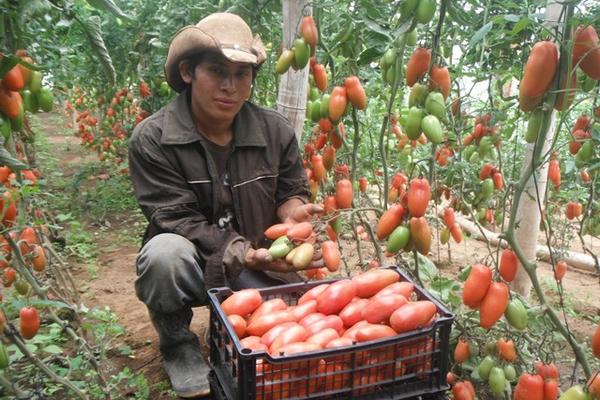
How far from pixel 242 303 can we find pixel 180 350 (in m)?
0.75

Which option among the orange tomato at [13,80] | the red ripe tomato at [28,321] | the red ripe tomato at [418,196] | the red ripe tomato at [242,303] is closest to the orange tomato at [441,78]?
the red ripe tomato at [418,196]

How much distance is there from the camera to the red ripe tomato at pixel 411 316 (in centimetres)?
148

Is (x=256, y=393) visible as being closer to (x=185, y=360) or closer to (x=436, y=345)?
(x=436, y=345)

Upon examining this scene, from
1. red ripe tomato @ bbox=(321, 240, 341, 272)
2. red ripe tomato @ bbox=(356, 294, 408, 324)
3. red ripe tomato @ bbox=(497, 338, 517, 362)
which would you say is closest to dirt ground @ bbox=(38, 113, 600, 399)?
red ripe tomato @ bbox=(497, 338, 517, 362)

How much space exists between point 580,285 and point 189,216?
2.94 meters

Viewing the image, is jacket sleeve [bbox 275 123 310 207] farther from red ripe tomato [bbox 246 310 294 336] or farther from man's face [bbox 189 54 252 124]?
red ripe tomato [bbox 246 310 294 336]

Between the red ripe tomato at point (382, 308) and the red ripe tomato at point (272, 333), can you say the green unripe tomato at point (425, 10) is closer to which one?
the red ripe tomato at point (382, 308)

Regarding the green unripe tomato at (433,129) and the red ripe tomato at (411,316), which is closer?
the red ripe tomato at (411,316)

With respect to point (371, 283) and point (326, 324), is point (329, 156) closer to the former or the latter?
point (371, 283)

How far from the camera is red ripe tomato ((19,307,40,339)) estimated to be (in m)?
1.80

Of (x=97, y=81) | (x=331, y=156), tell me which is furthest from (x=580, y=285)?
(x=97, y=81)

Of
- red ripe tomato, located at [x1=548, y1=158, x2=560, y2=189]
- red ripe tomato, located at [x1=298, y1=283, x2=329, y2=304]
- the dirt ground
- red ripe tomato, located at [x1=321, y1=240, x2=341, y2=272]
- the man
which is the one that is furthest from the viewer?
red ripe tomato, located at [x1=548, y1=158, x2=560, y2=189]

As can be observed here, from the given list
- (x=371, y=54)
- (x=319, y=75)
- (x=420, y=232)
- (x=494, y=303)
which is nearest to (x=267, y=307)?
(x=420, y=232)

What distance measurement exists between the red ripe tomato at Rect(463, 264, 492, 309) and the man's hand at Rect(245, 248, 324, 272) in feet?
1.79
